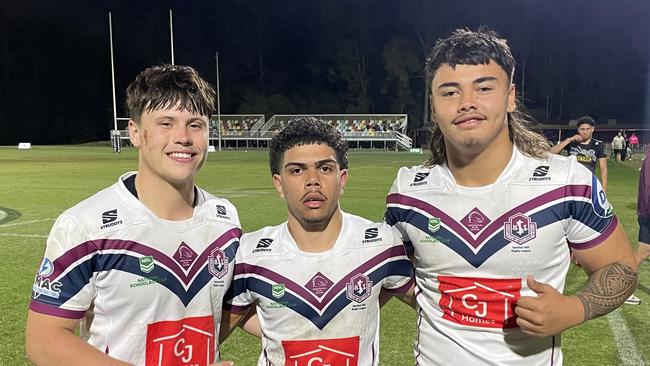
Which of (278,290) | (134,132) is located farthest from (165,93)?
(278,290)

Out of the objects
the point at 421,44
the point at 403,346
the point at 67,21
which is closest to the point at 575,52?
the point at 421,44

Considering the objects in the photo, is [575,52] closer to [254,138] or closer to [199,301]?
[254,138]

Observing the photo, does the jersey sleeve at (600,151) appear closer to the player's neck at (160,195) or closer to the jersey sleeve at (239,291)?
the jersey sleeve at (239,291)

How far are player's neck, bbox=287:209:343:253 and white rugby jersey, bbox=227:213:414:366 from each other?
28 millimetres

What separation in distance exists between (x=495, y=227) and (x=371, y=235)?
0.59 metres

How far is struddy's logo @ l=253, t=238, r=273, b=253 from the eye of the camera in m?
2.50

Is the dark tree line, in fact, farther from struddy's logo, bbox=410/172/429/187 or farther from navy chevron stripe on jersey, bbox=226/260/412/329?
navy chevron stripe on jersey, bbox=226/260/412/329

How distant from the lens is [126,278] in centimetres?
215

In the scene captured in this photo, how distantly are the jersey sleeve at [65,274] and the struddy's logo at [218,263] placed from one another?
49 cm

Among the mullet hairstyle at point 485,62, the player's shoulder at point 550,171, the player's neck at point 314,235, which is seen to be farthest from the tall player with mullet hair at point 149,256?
the player's shoulder at point 550,171

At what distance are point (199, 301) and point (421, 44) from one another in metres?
58.1

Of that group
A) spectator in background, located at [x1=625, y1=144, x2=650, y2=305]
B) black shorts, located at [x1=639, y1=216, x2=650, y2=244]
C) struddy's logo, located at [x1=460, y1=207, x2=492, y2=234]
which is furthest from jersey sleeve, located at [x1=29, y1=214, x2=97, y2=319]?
black shorts, located at [x1=639, y1=216, x2=650, y2=244]

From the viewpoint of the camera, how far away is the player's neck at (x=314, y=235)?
249cm

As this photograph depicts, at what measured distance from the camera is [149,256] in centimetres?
220
